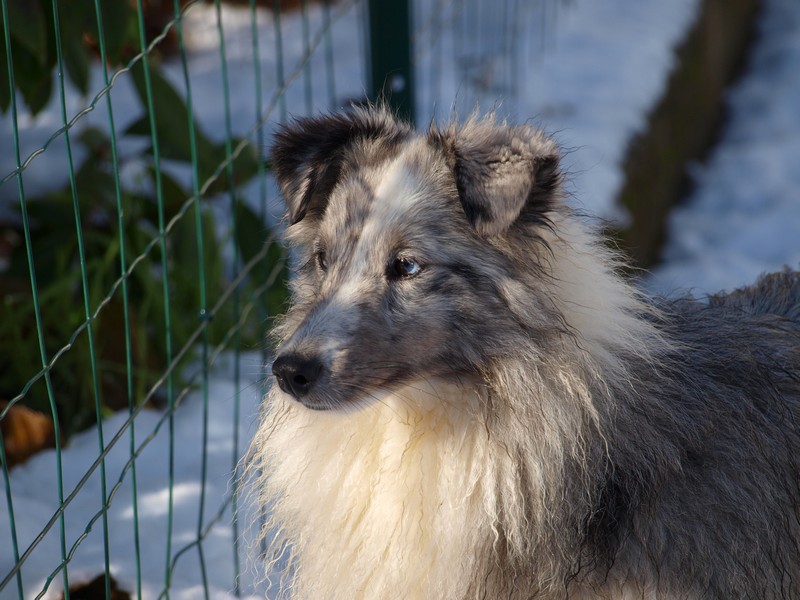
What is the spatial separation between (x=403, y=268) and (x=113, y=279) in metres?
2.26

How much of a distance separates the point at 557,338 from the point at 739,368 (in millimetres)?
467

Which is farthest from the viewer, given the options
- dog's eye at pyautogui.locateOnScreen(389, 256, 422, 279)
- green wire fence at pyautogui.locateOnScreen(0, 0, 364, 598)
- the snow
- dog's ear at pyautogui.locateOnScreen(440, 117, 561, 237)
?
the snow

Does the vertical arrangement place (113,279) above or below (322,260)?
below

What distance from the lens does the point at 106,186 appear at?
3.88 metres

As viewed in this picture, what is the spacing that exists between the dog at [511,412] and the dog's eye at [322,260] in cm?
1

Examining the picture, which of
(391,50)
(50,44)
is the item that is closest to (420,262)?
(50,44)

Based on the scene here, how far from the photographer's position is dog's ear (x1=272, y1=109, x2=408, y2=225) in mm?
2424

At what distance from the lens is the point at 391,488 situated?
2246 mm

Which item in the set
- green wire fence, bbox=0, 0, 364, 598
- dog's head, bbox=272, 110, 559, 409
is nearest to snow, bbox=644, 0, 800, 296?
green wire fence, bbox=0, 0, 364, 598

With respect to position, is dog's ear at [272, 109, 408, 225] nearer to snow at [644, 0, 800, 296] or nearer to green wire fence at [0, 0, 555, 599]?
green wire fence at [0, 0, 555, 599]

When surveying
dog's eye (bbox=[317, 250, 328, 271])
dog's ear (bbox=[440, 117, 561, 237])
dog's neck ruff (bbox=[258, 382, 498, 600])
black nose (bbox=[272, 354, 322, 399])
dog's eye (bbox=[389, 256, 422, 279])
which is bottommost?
dog's neck ruff (bbox=[258, 382, 498, 600])

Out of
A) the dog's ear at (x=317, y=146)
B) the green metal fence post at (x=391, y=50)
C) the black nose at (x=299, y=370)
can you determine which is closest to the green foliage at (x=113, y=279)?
the green metal fence post at (x=391, y=50)

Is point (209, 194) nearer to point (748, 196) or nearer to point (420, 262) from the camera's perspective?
point (420, 262)

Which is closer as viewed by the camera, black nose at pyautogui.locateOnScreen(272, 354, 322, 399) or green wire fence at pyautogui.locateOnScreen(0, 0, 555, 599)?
black nose at pyautogui.locateOnScreen(272, 354, 322, 399)
